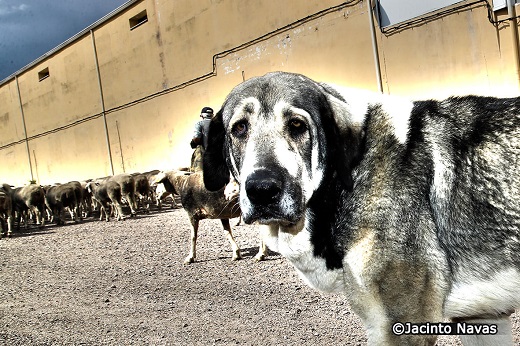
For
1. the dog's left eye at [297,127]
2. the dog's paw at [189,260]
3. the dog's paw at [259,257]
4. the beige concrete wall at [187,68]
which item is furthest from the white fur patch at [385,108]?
the beige concrete wall at [187,68]

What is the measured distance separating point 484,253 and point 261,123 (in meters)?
1.21

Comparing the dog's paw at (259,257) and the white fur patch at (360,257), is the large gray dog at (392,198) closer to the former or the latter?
the white fur patch at (360,257)

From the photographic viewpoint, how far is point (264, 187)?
2.41m

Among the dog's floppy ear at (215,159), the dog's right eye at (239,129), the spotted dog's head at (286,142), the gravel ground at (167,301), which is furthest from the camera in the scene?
the gravel ground at (167,301)

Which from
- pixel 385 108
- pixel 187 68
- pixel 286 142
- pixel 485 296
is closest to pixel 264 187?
pixel 286 142

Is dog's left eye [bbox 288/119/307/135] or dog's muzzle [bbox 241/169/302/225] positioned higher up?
dog's left eye [bbox 288/119/307/135]

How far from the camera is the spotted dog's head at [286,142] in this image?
2467mm

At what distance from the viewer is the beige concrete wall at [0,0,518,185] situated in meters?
12.9

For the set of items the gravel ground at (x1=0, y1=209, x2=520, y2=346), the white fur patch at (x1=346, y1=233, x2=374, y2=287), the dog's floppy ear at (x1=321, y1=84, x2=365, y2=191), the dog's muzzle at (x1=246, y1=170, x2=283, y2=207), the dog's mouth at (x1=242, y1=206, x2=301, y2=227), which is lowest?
the gravel ground at (x1=0, y1=209, x2=520, y2=346)

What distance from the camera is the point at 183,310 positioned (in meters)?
5.50

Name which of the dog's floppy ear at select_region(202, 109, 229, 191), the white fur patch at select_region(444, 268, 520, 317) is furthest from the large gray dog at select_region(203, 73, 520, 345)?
the dog's floppy ear at select_region(202, 109, 229, 191)

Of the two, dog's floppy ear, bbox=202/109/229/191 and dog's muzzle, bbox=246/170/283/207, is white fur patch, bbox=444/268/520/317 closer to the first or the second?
dog's muzzle, bbox=246/170/283/207

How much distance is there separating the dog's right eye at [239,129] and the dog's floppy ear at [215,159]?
273 mm

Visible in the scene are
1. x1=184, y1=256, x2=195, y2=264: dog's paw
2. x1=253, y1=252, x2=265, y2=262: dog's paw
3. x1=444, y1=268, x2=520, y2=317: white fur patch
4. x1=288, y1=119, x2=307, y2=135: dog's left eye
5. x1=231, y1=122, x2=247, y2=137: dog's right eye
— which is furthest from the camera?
x1=184, y1=256, x2=195, y2=264: dog's paw
